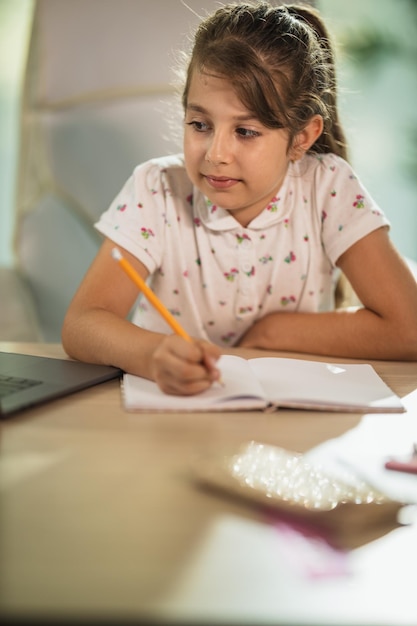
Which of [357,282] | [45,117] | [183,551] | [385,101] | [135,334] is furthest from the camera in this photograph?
[385,101]

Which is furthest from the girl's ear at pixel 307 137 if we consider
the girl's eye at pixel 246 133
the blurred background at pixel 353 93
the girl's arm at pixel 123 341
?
the blurred background at pixel 353 93


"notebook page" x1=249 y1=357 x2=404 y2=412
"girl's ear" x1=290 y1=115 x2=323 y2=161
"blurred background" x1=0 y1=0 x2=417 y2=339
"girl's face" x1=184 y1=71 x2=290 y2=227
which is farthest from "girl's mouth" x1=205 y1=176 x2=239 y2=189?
"blurred background" x1=0 y1=0 x2=417 y2=339

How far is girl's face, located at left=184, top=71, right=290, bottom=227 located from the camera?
38.2 inches

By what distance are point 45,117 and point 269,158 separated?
86cm

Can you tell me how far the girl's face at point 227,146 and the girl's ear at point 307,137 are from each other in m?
0.03

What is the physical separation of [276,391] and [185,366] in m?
0.10

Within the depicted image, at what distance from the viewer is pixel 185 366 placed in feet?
2.43

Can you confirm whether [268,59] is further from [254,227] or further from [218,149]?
[254,227]

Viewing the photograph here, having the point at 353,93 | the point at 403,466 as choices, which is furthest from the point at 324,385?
the point at 353,93

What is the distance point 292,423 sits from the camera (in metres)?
0.72

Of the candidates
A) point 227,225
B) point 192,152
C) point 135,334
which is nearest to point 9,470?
point 135,334

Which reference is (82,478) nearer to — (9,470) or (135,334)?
(9,470)

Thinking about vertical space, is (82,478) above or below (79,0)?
below

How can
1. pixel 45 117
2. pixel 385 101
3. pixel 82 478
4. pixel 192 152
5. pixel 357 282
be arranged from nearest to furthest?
pixel 82 478 < pixel 192 152 < pixel 357 282 < pixel 45 117 < pixel 385 101
